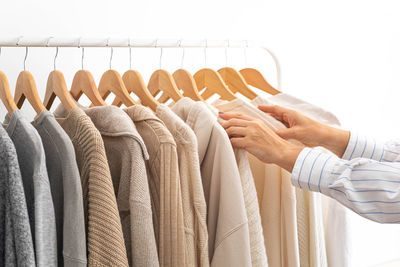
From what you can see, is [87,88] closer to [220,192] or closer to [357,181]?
[220,192]

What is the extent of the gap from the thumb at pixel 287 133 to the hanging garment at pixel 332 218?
9 cm

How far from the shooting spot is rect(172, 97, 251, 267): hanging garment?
908 millimetres

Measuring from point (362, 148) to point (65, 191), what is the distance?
0.82 m

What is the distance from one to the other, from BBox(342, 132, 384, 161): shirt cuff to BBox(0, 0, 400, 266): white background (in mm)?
267

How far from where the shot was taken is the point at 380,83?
7.35 ft

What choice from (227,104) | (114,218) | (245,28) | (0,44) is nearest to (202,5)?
(245,28)

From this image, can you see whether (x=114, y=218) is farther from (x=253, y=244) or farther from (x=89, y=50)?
(x=89, y=50)

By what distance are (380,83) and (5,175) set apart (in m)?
1.95

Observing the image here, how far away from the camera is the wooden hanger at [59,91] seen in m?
0.94

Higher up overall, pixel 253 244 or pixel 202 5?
pixel 202 5

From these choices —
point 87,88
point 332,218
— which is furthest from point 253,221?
point 87,88

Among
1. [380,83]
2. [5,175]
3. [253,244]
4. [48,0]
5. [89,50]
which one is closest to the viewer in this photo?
[5,175]

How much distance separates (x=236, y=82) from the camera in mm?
1258

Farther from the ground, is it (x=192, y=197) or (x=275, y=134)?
(x=275, y=134)
